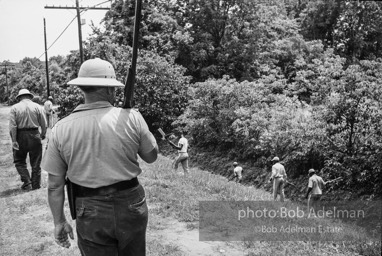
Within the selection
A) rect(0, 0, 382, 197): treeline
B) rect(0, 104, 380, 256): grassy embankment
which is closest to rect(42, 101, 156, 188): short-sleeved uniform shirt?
rect(0, 104, 380, 256): grassy embankment

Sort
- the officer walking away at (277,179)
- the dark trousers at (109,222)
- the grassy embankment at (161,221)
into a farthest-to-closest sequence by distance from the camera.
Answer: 1. the officer walking away at (277,179)
2. the grassy embankment at (161,221)
3. the dark trousers at (109,222)

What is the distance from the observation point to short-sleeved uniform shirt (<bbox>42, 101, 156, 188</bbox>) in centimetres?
264

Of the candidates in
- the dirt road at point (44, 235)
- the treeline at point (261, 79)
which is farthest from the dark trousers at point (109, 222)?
the treeline at point (261, 79)

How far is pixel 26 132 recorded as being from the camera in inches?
311

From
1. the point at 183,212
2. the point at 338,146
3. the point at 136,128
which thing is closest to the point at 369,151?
the point at 338,146

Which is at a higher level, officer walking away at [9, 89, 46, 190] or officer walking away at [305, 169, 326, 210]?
officer walking away at [9, 89, 46, 190]

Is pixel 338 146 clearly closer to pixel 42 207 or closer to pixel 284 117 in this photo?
pixel 284 117

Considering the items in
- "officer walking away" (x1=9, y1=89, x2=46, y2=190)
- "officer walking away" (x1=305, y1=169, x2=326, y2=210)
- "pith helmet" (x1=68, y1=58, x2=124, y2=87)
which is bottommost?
"officer walking away" (x1=305, y1=169, x2=326, y2=210)

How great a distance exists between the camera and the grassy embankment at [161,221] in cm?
482

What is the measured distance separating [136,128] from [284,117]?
13.7 m

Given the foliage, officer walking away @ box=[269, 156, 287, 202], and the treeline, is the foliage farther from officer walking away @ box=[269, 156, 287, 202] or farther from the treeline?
officer walking away @ box=[269, 156, 287, 202]

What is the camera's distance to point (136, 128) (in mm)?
2787

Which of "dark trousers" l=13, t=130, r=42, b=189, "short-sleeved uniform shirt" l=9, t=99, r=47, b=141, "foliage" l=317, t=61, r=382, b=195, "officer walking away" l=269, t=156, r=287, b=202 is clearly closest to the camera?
"short-sleeved uniform shirt" l=9, t=99, r=47, b=141

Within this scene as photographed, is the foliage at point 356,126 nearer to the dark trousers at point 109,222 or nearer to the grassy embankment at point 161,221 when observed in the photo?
the grassy embankment at point 161,221
